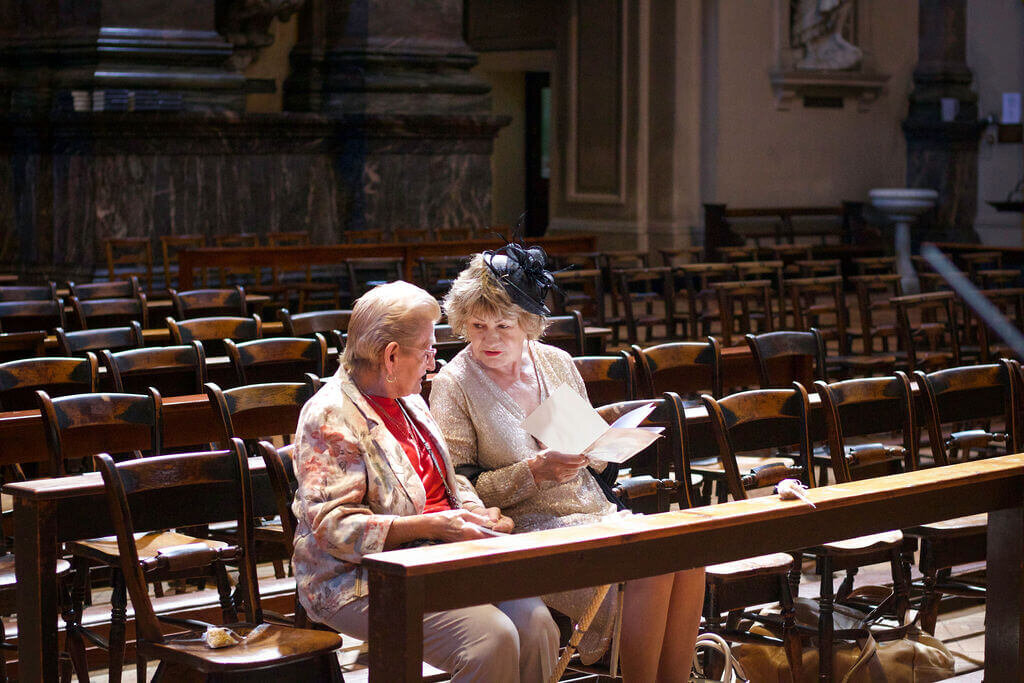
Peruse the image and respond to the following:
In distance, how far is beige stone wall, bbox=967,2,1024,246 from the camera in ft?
54.3

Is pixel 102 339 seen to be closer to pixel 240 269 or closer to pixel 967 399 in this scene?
pixel 967 399

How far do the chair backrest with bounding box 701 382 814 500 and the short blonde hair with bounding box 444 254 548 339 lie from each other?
72cm

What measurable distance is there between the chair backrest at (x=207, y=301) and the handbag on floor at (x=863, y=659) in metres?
4.07

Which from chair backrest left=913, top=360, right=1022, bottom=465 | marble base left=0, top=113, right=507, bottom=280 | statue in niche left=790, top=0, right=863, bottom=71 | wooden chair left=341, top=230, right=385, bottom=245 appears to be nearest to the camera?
chair backrest left=913, top=360, right=1022, bottom=465

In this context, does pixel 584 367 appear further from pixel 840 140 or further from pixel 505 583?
pixel 840 140

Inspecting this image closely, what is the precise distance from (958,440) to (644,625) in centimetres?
180

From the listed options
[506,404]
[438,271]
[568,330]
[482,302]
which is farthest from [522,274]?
[438,271]

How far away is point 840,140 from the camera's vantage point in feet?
53.4

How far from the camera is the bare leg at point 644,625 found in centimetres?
308

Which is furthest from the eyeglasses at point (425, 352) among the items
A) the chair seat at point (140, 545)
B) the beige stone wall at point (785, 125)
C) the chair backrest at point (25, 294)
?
the beige stone wall at point (785, 125)

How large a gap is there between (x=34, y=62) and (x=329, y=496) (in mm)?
10009

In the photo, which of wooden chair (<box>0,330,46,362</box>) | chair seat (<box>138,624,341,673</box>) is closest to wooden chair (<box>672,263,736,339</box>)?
wooden chair (<box>0,330,46,362</box>)

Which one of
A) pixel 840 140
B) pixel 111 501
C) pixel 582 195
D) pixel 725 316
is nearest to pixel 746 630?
pixel 111 501

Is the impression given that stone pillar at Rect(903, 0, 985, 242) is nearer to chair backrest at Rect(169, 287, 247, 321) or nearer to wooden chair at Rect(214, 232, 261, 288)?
wooden chair at Rect(214, 232, 261, 288)
